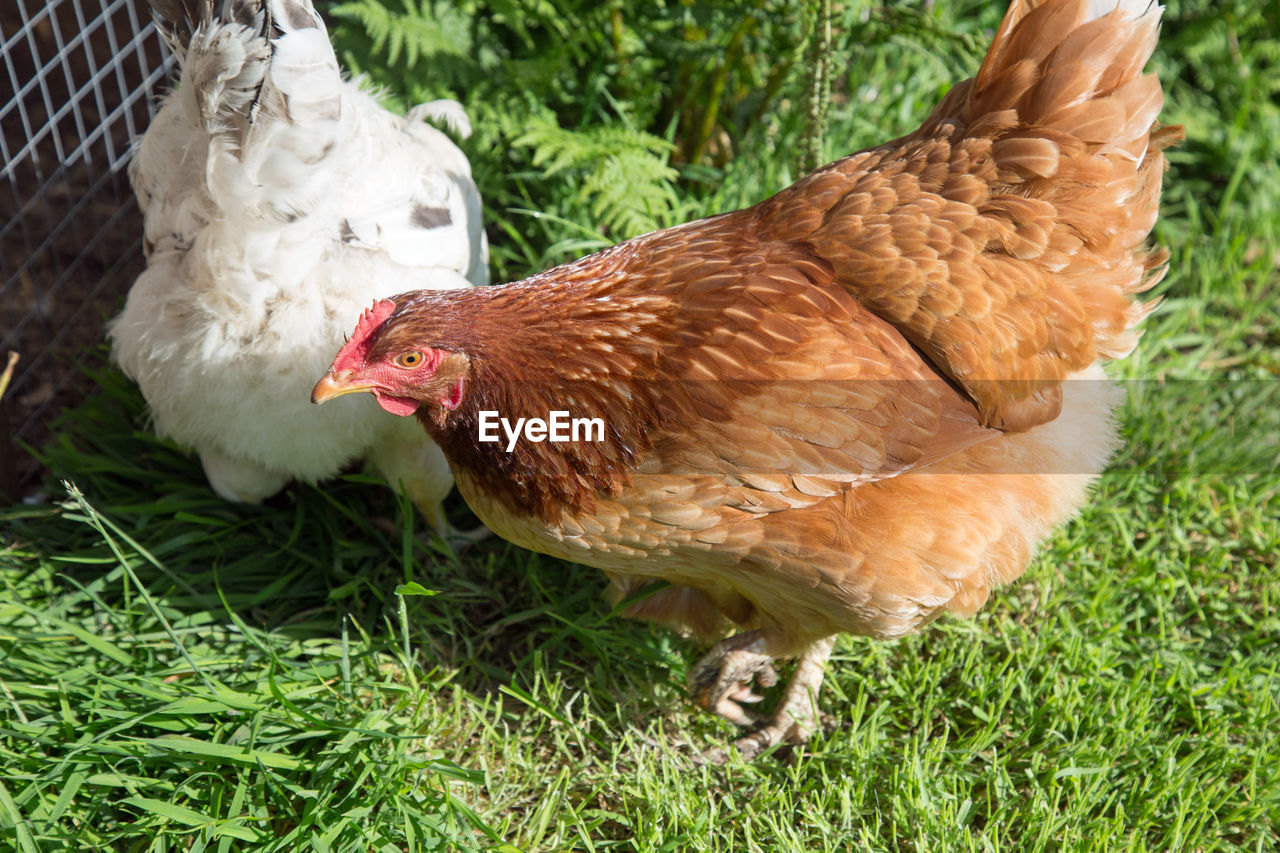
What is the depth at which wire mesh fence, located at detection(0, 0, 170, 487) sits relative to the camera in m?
3.53

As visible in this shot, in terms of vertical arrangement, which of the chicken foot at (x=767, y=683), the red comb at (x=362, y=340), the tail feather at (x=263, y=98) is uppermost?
the tail feather at (x=263, y=98)

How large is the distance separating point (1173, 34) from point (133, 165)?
456 cm

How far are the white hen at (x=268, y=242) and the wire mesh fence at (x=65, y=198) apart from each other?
0.98m

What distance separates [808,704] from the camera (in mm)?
2688

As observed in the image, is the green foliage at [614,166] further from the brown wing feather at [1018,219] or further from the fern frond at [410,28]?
the brown wing feather at [1018,219]

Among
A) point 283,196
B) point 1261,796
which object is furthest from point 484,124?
point 1261,796

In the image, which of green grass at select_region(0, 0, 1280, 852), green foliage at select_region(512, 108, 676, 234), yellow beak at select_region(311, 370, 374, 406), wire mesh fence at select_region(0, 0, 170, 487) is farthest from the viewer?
wire mesh fence at select_region(0, 0, 170, 487)

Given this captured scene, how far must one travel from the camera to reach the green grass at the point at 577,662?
227 cm

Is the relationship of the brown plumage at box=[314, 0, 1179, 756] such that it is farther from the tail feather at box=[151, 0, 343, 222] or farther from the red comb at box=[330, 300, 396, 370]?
the tail feather at box=[151, 0, 343, 222]

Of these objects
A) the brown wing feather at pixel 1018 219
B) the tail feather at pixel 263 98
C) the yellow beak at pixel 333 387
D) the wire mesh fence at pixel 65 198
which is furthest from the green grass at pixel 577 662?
the brown wing feather at pixel 1018 219

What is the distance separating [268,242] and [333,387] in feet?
2.04

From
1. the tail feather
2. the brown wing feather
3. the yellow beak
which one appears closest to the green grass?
the yellow beak

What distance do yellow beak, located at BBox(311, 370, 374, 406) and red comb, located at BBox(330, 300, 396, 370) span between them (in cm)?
2

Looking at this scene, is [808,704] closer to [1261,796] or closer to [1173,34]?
[1261,796]
